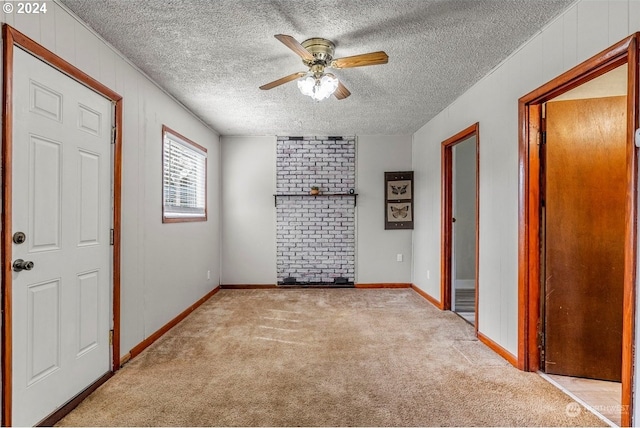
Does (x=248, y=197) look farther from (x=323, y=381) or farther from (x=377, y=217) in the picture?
(x=323, y=381)

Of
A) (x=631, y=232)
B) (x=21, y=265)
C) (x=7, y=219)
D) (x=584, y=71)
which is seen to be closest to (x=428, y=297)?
(x=631, y=232)

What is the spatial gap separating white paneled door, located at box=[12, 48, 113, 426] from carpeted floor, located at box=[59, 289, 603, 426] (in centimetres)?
26

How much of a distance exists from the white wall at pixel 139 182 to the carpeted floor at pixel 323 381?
33cm

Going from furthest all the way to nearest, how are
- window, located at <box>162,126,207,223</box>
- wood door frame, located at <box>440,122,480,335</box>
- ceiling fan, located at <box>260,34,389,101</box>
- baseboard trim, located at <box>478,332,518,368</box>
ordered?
wood door frame, located at <box>440,122,480,335</box>, window, located at <box>162,126,207,223</box>, baseboard trim, located at <box>478,332,518,368</box>, ceiling fan, located at <box>260,34,389,101</box>

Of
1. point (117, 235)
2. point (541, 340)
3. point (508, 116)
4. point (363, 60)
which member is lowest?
point (541, 340)

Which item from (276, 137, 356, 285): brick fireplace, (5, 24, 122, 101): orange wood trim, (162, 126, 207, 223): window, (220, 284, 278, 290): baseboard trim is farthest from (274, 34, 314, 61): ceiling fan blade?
(220, 284, 278, 290): baseboard trim

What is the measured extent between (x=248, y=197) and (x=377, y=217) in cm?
205

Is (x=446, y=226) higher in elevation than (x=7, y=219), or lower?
lower

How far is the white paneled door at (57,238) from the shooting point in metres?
1.72

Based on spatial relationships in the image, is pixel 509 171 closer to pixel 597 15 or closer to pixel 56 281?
pixel 597 15

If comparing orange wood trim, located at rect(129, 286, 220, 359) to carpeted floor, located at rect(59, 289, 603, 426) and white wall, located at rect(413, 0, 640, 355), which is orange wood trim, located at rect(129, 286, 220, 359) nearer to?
carpeted floor, located at rect(59, 289, 603, 426)

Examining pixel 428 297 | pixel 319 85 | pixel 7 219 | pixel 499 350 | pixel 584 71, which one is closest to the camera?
pixel 7 219

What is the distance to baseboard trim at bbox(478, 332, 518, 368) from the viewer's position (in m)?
2.57

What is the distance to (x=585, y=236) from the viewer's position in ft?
7.71
